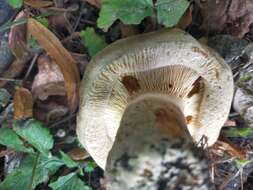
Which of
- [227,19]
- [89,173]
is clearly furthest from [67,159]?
[227,19]

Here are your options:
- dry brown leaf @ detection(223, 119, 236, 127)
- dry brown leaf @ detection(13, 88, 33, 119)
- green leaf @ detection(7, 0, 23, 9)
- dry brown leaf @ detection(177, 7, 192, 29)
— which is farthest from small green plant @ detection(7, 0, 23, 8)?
dry brown leaf @ detection(223, 119, 236, 127)

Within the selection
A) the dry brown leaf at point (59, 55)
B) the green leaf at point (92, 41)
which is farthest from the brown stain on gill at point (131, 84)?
the dry brown leaf at point (59, 55)

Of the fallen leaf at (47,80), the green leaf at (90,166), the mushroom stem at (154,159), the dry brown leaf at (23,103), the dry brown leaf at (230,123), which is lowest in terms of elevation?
the green leaf at (90,166)

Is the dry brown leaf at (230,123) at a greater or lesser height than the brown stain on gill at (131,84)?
lesser

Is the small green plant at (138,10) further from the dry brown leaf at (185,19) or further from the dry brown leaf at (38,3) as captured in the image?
the dry brown leaf at (38,3)

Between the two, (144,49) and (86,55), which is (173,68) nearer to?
(144,49)

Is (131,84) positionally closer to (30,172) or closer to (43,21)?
(43,21)

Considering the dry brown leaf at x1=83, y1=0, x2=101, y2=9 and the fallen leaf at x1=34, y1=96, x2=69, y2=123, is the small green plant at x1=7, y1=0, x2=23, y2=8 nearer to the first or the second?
the dry brown leaf at x1=83, y1=0, x2=101, y2=9
